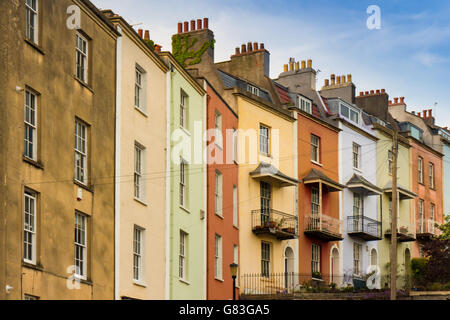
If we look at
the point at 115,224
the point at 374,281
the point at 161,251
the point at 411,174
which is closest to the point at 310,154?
the point at 374,281

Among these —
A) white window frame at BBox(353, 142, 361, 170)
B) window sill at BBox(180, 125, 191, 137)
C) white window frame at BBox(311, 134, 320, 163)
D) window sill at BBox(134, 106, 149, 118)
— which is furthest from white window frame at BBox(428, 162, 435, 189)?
window sill at BBox(134, 106, 149, 118)

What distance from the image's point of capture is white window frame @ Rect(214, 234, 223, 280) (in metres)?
38.6

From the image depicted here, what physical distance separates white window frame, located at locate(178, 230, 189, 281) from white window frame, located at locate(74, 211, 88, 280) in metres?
8.13

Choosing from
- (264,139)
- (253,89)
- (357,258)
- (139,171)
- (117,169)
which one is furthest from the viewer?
(357,258)

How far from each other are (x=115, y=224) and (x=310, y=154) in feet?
69.3

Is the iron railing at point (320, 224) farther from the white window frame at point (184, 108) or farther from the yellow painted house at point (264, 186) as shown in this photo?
the white window frame at point (184, 108)

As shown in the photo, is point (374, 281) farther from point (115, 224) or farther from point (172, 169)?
point (115, 224)

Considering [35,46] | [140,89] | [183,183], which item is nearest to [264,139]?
[183,183]

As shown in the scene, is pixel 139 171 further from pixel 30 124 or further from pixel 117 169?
pixel 30 124

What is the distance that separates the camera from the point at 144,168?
31.6m

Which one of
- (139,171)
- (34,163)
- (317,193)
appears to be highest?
(317,193)

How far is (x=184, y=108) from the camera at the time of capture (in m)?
36.4

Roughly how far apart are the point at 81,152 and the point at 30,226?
159 inches

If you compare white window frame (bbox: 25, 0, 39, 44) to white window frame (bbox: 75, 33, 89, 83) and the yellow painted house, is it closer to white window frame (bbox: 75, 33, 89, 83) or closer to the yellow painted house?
white window frame (bbox: 75, 33, 89, 83)
